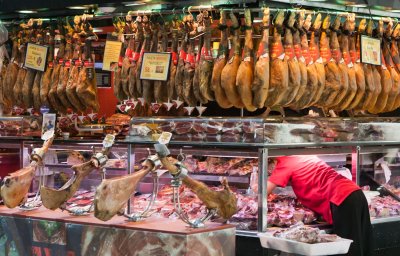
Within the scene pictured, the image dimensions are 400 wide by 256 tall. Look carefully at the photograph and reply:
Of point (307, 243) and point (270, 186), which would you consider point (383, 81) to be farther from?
point (307, 243)

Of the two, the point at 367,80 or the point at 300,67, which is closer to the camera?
the point at 300,67

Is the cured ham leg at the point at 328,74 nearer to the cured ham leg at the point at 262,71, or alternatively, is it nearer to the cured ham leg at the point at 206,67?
the cured ham leg at the point at 262,71

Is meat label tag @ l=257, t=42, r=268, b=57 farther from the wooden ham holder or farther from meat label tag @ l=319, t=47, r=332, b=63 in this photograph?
the wooden ham holder

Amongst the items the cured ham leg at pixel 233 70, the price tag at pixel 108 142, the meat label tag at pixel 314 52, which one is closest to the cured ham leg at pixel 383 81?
the meat label tag at pixel 314 52

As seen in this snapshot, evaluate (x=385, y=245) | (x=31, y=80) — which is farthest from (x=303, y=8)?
(x=31, y=80)

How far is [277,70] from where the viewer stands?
19.9 ft

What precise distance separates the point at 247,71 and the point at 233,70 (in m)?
0.12

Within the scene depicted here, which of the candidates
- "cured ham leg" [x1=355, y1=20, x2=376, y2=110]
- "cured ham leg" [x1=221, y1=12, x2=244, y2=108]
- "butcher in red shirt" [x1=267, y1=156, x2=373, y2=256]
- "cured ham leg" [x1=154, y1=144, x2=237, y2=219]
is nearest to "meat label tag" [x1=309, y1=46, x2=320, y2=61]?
"cured ham leg" [x1=355, y1=20, x2=376, y2=110]

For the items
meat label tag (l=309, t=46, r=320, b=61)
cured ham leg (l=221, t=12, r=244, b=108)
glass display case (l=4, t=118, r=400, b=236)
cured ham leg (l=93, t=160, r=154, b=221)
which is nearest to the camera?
cured ham leg (l=93, t=160, r=154, b=221)

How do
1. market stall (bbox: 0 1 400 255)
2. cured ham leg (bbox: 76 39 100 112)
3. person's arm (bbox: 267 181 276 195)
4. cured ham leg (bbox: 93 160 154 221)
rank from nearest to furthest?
cured ham leg (bbox: 93 160 154 221) → market stall (bbox: 0 1 400 255) → person's arm (bbox: 267 181 276 195) → cured ham leg (bbox: 76 39 100 112)

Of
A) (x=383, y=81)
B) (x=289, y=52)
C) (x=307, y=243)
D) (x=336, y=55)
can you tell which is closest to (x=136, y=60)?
(x=289, y=52)

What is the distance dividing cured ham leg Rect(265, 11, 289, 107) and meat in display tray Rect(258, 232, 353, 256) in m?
1.30

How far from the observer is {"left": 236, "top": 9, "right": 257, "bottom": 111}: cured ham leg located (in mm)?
6020

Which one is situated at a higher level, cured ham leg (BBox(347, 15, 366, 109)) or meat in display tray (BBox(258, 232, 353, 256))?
cured ham leg (BBox(347, 15, 366, 109))
